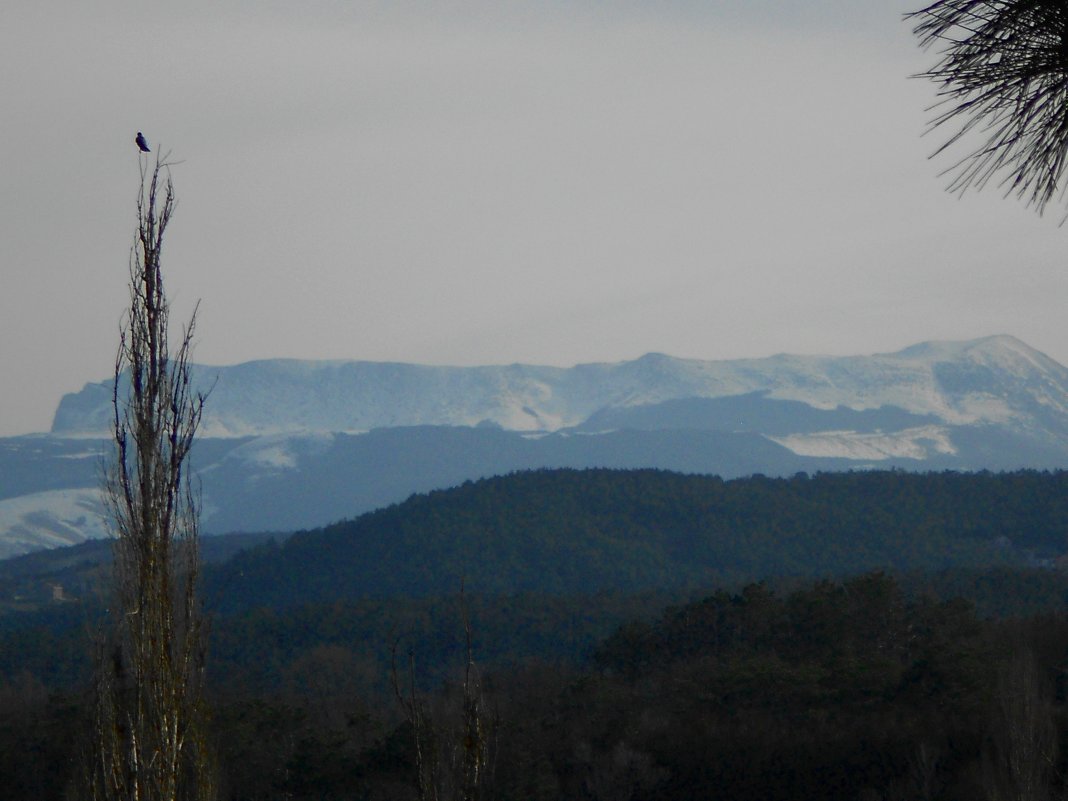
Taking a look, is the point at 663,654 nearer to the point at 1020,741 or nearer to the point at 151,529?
the point at 1020,741

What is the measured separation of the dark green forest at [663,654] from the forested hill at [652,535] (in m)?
0.29

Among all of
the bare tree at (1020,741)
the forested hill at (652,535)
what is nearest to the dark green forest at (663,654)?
the bare tree at (1020,741)

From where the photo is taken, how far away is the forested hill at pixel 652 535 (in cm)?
9281

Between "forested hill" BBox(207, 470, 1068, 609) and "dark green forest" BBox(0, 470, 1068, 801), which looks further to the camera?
"forested hill" BBox(207, 470, 1068, 609)

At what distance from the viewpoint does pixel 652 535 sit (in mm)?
104750

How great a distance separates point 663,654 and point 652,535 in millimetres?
54481

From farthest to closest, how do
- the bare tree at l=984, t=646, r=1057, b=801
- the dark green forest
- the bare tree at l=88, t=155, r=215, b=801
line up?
1. the dark green forest
2. the bare tree at l=984, t=646, r=1057, b=801
3. the bare tree at l=88, t=155, r=215, b=801

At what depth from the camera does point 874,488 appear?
340 feet

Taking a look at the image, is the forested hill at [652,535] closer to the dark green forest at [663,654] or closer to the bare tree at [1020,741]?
the dark green forest at [663,654]

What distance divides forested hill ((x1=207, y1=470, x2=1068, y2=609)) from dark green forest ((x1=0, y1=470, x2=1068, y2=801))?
0.29 metres

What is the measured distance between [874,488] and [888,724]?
6739 centimetres

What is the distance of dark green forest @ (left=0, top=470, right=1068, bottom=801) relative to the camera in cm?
3719

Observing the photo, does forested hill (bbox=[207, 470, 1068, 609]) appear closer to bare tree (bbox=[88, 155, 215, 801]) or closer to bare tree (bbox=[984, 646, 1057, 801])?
bare tree (bbox=[984, 646, 1057, 801])

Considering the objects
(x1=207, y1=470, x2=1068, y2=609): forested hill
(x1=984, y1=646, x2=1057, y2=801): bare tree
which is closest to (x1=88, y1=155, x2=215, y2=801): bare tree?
(x1=984, y1=646, x2=1057, y2=801): bare tree
